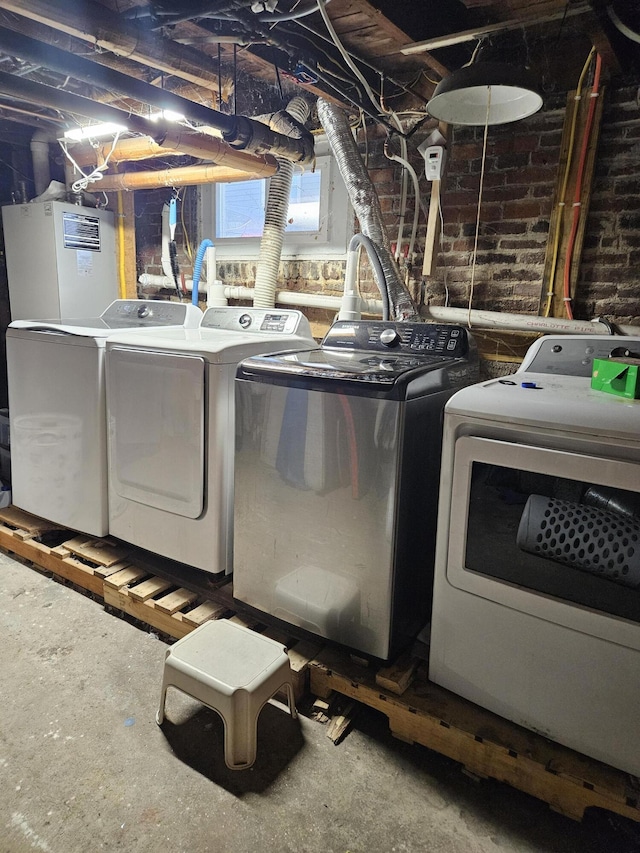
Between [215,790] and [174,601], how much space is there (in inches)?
32.2

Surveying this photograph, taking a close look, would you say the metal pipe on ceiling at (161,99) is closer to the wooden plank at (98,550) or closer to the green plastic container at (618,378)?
the green plastic container at (618,378)

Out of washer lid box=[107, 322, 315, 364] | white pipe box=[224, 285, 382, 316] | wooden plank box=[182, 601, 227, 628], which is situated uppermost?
white pipe box=[224, 285, 382, 316]

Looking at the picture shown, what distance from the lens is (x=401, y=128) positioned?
2793 millimetres

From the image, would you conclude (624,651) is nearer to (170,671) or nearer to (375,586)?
(375,586)

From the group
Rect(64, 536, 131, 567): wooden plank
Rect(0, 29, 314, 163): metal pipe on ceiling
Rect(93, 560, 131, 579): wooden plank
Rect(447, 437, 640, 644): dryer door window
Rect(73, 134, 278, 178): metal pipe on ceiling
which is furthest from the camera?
Rect(73, 134, 278, 178): metal pipe on ceiling

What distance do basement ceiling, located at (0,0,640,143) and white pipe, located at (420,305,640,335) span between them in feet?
3.23

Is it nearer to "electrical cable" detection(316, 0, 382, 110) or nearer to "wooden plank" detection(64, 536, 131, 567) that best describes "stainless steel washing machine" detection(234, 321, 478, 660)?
"wooden plank" detection(64, 536, 131, 567)

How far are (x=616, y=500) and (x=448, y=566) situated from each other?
52cm

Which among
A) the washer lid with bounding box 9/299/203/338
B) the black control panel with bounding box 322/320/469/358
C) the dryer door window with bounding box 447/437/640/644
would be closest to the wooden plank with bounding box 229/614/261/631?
the dryer door window with bounding box 447/437/640/644

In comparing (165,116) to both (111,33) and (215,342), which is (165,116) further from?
(215,342)

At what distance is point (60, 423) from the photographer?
270 centimetres

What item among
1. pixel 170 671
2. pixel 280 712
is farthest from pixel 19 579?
pixel 280 712

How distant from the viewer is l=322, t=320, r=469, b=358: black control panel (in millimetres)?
2266

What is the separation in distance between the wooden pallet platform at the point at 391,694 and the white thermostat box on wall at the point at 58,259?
79.7 inches
